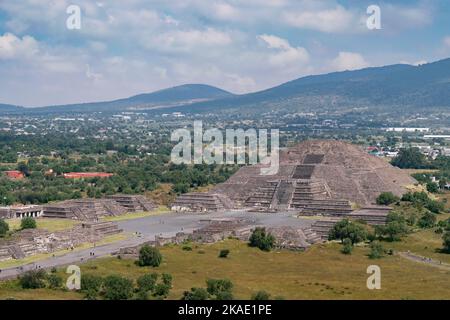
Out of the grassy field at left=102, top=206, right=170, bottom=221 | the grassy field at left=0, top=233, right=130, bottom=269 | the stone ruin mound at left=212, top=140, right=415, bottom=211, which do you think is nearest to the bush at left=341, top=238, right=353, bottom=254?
the stone ruin mound at left=212, top=140, right=415, bottom=211

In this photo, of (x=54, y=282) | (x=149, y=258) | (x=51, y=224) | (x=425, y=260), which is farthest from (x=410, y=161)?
(x=54, y=282)

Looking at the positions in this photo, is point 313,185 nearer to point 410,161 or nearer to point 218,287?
point 410,161

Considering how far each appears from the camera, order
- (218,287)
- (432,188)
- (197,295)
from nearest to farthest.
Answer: (197,295) < (218,287) < (432,188)

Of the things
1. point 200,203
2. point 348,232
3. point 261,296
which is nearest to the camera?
point 261,296

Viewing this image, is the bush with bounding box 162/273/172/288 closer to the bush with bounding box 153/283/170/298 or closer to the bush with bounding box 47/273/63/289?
the bush with bounding box 153/283/170/298

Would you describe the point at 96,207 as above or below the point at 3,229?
below

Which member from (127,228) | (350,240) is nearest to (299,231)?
(350,240)
